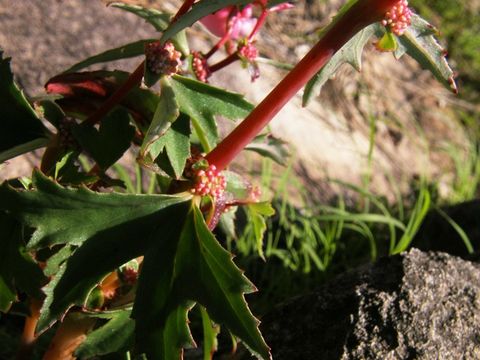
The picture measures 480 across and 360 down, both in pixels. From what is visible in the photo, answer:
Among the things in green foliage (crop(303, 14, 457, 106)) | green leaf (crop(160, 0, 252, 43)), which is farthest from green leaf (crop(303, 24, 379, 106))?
green leaf (crop(160, 0, 252, 43))

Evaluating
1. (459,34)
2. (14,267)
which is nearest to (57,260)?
(14,267)

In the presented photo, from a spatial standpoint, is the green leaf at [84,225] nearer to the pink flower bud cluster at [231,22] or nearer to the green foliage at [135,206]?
the green foliage at [135,206]

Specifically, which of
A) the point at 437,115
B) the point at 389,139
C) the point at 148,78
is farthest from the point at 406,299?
the point at 437,115

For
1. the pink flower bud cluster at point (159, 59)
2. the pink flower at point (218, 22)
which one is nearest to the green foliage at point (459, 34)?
the pink flower at point (218, 22)

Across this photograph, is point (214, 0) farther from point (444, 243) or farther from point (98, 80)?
point (444, 243)

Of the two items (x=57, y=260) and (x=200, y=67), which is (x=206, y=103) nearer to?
(x=200, y=67)
